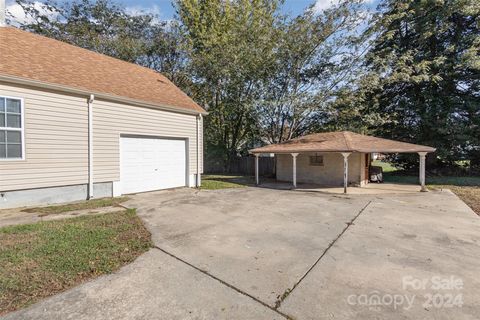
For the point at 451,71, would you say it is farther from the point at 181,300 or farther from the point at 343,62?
the point at 181,300

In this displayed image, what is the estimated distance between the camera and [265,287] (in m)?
2.98

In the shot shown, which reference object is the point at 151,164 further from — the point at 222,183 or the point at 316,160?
the point at 316,160

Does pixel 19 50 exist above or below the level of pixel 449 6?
below

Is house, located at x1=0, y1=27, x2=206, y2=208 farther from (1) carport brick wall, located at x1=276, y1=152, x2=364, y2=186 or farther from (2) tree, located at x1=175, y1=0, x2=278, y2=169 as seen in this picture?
(2) tree, located at x1=175, y1=0, x2=278, y2=169

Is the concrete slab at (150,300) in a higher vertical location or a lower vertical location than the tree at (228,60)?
lower

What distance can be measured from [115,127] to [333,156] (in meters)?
9.63

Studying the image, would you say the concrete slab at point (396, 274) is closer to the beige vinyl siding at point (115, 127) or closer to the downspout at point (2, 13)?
the beige vinyl siding at point (115, 127)

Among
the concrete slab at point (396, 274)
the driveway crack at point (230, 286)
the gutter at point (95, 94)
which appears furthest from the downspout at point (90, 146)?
the concrete slab at point (396, 274)

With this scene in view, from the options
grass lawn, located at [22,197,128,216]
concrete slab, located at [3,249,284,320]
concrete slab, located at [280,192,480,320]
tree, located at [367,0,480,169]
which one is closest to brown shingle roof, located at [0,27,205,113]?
grass lawn, located at [22,197,128,216]

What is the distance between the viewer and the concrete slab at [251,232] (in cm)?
335

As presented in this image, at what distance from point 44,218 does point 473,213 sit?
1064 centimetres

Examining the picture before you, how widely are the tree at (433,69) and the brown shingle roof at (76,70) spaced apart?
12.7 m

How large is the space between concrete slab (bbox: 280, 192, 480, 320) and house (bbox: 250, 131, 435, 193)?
5169 mm

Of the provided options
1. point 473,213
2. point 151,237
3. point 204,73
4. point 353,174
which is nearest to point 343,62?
point 353,174
